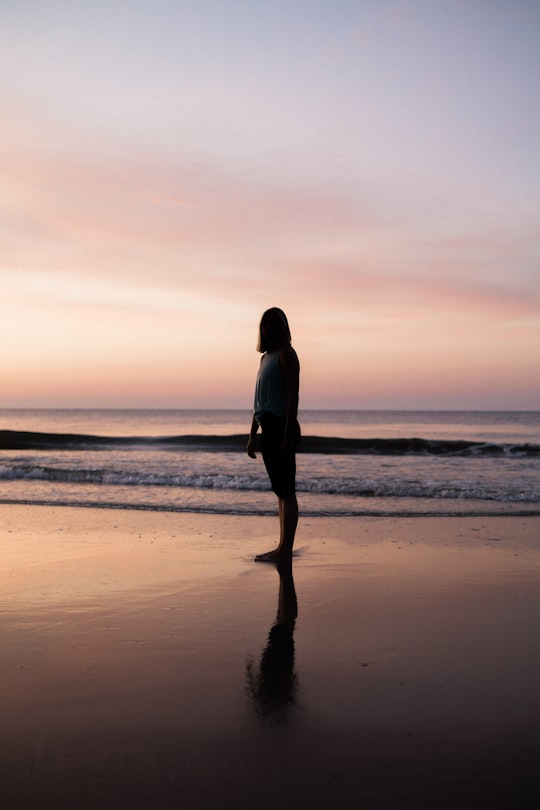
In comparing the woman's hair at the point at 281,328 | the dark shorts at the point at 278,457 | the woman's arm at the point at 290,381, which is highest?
the woman's hair at the point at 281,328

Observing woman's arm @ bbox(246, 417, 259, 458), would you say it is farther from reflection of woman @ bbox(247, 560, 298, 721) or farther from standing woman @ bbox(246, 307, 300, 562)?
reflection of woman @ bbox(247, 560, 298, 721)

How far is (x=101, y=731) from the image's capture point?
2.13 m

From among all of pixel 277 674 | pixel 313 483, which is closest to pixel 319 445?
pixel 313 483

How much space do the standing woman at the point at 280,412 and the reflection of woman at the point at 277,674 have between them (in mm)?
1359

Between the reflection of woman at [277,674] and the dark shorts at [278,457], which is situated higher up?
the dark shorts at [278,457]

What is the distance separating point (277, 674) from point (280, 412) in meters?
2.55

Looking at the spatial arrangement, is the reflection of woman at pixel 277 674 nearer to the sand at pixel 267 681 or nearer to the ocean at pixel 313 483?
the sand at pixel 267 681

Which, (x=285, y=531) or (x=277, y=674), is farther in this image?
(x=285, y=531)

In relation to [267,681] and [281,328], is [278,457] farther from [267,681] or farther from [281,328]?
[267,681]

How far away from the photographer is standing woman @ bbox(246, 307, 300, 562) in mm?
A: 4934

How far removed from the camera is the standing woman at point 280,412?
194 inches

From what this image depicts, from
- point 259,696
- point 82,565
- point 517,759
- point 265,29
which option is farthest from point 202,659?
point 265,29

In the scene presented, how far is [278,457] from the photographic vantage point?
5008mm

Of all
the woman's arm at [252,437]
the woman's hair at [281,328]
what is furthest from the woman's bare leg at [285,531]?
the woman's hair at [281,328]
